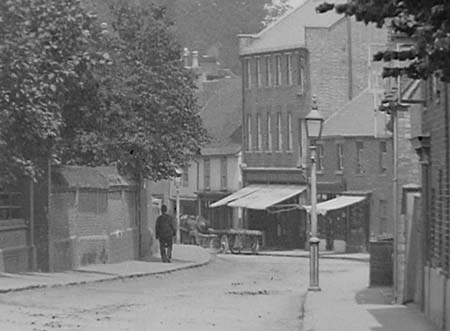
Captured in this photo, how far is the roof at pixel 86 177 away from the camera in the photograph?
123 ft

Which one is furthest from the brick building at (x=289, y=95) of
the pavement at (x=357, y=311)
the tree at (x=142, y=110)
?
the pavement at (x=357, y=311)

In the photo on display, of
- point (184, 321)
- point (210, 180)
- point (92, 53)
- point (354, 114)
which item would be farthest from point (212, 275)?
point (210, 180)

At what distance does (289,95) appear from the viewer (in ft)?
240

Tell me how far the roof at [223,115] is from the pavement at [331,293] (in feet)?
99.1

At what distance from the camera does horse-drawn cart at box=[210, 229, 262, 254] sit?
64.5 meters

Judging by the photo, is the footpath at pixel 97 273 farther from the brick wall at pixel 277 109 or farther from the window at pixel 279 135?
the window at pixel 279 135

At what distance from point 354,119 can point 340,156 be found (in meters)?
1.86

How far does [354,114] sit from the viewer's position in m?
67.0

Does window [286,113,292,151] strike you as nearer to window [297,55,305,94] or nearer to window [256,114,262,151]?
window [297,55,305,94]

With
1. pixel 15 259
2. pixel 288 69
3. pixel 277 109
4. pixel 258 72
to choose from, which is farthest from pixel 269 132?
pixel 15 259

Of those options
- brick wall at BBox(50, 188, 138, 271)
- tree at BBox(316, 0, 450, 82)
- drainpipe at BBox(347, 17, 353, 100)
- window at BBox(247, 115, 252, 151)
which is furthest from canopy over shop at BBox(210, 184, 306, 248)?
tree at BBox(316, 0, 450, 82)

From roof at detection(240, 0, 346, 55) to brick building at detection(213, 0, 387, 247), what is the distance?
0.05m

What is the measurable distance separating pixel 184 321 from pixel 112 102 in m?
18.6

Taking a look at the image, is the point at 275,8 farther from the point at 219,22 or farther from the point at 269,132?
the point at 269,132
